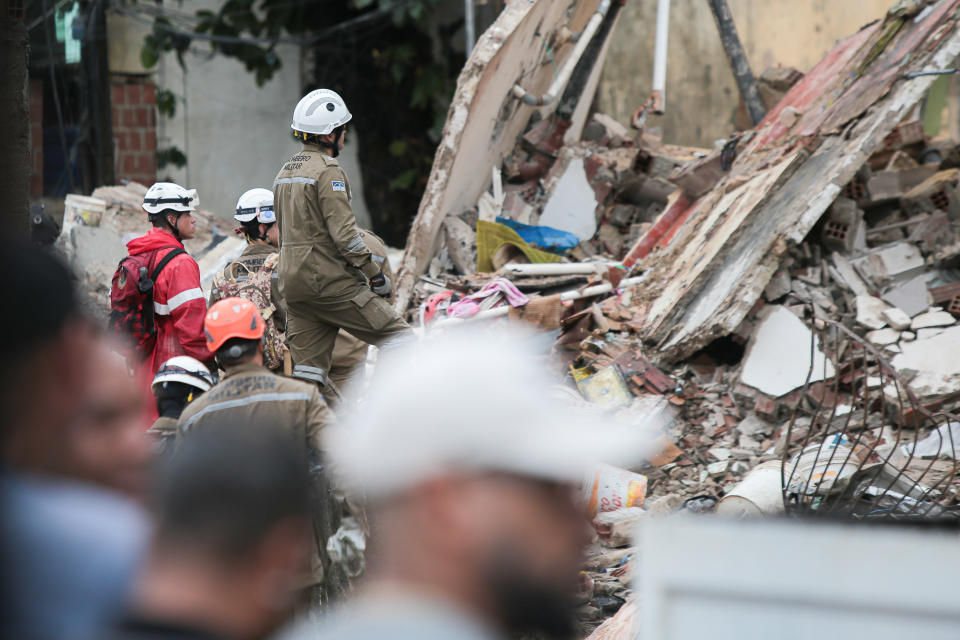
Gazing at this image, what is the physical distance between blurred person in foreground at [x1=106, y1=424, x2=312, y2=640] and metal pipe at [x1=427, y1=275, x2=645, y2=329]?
4.94 meters

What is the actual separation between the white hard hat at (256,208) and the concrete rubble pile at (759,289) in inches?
50.5

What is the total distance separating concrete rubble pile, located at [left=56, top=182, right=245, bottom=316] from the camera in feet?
27.2

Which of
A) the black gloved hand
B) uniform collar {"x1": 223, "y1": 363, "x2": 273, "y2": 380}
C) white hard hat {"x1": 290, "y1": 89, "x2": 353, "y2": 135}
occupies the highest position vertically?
white hard hat {"x1": 290, "y1": 89, "x2": 353, "y2": 135}

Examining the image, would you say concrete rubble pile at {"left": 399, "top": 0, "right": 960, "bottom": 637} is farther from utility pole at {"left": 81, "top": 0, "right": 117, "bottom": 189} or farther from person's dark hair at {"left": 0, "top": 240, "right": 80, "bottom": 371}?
utility pole at {"left": 81, "top": 0, "right": 117, "bottom": 189}

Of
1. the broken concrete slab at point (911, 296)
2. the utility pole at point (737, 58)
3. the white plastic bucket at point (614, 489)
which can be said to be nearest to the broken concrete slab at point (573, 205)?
the utility pole at point (737, 58)

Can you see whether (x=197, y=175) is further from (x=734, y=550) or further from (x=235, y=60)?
(x=734, y=550)

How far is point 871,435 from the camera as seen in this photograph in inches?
215

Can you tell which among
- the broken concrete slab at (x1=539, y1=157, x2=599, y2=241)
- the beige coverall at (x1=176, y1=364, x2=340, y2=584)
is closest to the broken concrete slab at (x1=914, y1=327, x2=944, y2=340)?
→ the broken concrete slab at (x1=539, y1=157, x2=599, y2=241)

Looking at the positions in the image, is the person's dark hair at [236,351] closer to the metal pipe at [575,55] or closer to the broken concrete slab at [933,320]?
the broken concrete slab at [933,320]

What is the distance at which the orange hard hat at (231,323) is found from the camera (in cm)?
340

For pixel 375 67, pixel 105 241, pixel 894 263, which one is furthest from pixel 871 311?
pixel 375 67

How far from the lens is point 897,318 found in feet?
20.4

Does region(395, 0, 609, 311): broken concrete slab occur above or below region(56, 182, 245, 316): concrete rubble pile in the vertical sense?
above

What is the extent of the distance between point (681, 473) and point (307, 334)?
2287 millimetres
